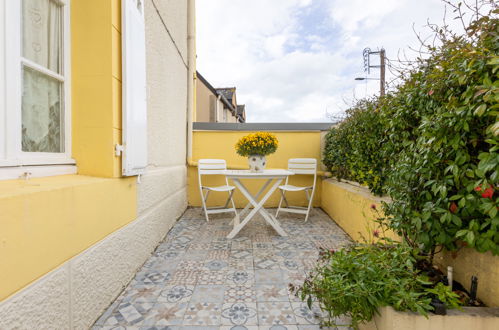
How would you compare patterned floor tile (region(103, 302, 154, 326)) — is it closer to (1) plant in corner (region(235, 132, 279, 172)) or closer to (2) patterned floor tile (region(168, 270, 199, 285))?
(2) patterned floor tile (region(168, 270, 199, 285))

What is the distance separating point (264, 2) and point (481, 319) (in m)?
5.35

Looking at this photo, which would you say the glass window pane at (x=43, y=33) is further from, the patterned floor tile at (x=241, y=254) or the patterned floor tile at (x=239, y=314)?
the patterned floor tile at (x=241, y=254)

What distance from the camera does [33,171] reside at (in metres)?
1.37

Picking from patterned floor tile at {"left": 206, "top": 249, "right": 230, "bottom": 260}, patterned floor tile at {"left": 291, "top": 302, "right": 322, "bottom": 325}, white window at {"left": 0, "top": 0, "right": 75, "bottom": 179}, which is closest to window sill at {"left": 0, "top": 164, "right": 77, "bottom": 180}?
white window at {"left": 0, "top": 0, "right": 75, "bottom": 179}

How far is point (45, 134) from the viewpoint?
4.92ft

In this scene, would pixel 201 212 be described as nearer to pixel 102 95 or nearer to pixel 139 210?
pixel 139 210

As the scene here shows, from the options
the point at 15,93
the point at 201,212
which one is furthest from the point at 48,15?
the point at 201,212

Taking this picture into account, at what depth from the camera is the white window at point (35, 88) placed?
119 centimetres

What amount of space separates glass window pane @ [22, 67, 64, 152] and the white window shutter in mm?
400

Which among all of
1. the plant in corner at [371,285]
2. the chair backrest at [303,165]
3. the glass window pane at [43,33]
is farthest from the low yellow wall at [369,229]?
the glass window pane at [43,33]

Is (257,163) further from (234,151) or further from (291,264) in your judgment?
(234,151)

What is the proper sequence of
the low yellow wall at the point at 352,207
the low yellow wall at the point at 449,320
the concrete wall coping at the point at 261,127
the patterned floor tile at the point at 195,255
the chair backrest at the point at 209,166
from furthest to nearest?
1. the concrete wall coping at the point at 261,127
2. the chair backrest at the point at 209,166
3. the low yellow wall at the point at 352,207
4. the patterned floor tile at the point at 195,255
5. the low yellow wall at the point at 449,320

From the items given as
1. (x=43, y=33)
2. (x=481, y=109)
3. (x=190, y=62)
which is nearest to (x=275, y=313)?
(x=481, y=109)

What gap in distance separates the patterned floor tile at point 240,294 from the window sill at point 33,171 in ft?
4.58
